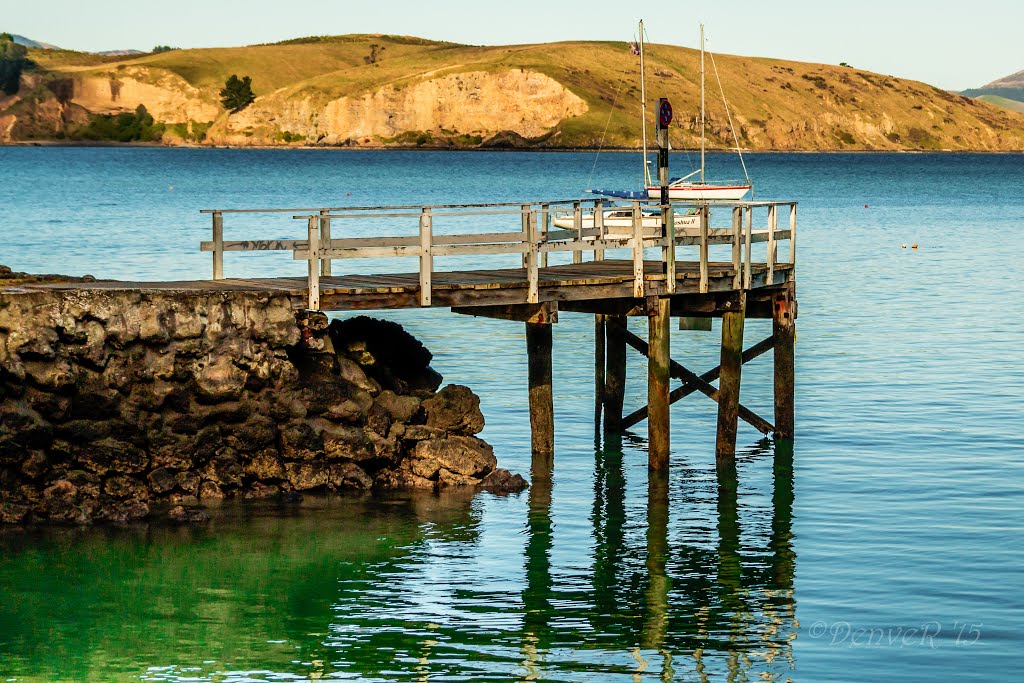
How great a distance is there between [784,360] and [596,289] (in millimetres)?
4517

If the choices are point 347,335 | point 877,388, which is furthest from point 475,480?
point 877,388

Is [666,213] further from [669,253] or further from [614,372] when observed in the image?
[614,372]

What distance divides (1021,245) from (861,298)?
2614 cm

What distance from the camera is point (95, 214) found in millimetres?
82750

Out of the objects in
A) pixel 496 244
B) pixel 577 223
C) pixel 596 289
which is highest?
pixel 577 223

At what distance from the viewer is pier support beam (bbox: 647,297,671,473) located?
78.5 feet

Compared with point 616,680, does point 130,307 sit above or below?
above

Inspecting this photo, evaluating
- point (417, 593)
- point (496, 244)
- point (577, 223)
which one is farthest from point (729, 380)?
point (417, 593)

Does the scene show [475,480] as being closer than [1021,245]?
Yes

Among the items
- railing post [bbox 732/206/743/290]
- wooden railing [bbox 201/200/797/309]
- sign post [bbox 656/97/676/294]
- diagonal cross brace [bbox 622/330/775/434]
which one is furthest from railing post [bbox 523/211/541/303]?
diagonal cross brace [bbox 622/330/775/434]

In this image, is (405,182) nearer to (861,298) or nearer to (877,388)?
(861,298)

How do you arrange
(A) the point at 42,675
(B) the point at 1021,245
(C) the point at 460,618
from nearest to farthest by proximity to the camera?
(A) the point at 42,675, (C) the point at 460,618, (B) the point at 1021,245

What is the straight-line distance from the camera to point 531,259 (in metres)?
22.8

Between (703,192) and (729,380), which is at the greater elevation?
(703,192)
